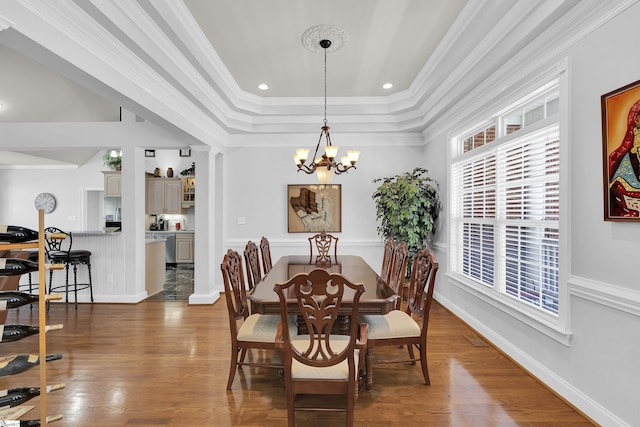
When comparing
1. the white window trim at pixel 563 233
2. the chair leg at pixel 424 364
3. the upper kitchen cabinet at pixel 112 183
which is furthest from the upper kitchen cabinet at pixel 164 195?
the white window trim at pixel 563 233

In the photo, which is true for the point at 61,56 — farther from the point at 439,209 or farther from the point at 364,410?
the point at 439,209

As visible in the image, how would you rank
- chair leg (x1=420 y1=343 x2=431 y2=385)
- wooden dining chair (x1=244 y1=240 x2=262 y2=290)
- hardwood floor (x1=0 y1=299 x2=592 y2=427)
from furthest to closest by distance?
wooden dining chair (x1=244 y1=240 x2=262 y2=290) < chair leg (x1=420 y1=343 x2=431 y2=385) < hardwood floor (x1=0 y1=299 x2=592 y2=427)

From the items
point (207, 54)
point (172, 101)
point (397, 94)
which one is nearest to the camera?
point (207, 54)

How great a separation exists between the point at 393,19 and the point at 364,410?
10.2 feet

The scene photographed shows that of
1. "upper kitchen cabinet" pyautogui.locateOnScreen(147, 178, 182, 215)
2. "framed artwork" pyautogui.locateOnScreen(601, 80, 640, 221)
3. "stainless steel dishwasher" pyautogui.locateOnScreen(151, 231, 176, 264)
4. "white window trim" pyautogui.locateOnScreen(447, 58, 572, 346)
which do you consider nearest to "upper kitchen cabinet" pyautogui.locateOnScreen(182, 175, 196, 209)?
"upper kitchen cabinet" pyautogui.locateOnScreen(147, 178, 182, 215)

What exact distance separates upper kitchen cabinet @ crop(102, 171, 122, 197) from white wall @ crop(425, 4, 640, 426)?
8.11 meters

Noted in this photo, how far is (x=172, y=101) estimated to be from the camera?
3.55 meters

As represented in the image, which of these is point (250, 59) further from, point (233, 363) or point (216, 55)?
point (233, 363)

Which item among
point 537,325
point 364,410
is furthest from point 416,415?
point 537,325

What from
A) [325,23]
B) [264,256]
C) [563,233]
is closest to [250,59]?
[325,23]

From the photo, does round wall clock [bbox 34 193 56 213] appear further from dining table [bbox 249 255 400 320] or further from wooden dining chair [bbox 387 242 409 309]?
wooden dining chair [bbox 387 242 409 309]

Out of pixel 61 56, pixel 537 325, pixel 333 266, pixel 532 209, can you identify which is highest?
pixel 61 56

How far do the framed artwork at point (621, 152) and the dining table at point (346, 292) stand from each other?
1.34 m

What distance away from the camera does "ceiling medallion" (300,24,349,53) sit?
117 inches
